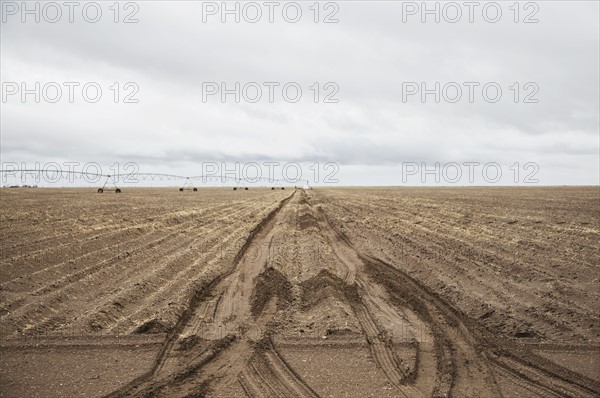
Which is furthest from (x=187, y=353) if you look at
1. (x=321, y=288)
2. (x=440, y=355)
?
(x=321, y=288)

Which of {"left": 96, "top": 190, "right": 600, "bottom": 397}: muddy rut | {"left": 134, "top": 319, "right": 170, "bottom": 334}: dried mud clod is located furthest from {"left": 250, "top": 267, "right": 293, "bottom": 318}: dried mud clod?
{"left": 134, "top": 319, "right": 170, "bottom": 334}: dried mud clod

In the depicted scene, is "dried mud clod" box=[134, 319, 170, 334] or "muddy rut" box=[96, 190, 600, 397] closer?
"muddy rut" box=[96, 190, 600, 397]

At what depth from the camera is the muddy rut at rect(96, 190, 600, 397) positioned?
6.12m

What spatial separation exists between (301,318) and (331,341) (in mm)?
1393

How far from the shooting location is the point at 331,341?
7719 millimetres

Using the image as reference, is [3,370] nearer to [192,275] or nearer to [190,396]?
[190,396]

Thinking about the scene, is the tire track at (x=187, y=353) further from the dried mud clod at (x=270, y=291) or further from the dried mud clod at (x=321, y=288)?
the dried mud clod at (x=321, y=288)

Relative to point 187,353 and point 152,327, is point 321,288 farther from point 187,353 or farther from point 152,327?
point 187,353

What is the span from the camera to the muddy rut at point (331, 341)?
6125mm

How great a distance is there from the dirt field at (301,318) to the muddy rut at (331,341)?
0.04 meters

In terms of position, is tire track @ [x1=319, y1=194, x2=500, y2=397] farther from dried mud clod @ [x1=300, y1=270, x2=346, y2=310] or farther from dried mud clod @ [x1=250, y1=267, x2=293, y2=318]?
dried mud clod @ [x1=250, y1=267, x2=293, y2=318]

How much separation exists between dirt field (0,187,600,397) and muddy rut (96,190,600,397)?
0.04 m

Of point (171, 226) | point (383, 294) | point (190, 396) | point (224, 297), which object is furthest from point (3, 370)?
point (171, 226)

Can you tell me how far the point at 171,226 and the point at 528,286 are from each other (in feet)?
55.6
